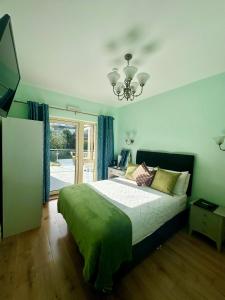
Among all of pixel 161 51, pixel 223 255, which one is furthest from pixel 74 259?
pixel 161 51

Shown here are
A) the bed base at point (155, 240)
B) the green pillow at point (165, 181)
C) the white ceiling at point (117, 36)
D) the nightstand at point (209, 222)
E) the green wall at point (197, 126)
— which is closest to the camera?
the white ceiling at point (117, 36)

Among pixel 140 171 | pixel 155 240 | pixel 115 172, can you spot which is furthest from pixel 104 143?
pixel 155 240

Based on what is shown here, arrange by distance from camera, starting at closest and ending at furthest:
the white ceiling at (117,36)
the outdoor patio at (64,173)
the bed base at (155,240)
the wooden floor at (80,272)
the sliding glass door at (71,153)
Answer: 1. the white ceiling at (117,36)
2. the wooden floor at (80,272)
3. the bed base at (155,240)
4. the sliding glass door at (71,153)
5. the outdoor patio at (64,173)

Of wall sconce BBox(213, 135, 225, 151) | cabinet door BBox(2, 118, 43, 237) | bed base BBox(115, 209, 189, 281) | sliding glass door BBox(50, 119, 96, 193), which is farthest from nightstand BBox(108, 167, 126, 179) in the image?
wall sconce BBox(213, 135, 225, 151)

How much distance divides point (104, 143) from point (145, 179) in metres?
1.84

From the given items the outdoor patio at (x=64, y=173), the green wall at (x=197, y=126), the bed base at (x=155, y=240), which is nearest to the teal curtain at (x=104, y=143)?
the outdoor patio at (x=64, y=173)

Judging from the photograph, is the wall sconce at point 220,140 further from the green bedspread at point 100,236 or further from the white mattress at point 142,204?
the green bedspread at point 100,236

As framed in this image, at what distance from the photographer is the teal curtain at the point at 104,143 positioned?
4.18m

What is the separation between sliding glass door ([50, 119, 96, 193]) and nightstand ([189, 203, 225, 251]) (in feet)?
9.28

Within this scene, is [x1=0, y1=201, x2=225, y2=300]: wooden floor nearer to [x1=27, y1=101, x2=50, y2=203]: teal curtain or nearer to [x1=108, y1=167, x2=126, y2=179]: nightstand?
[x1=27, y1=101, x2=50, y2=203]: teal curtain

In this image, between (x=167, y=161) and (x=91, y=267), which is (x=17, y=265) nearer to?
(x=91, y=267)

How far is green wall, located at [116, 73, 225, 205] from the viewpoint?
95.4 inches

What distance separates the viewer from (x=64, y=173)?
4.36 m

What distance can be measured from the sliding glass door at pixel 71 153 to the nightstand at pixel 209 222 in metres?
2.83
